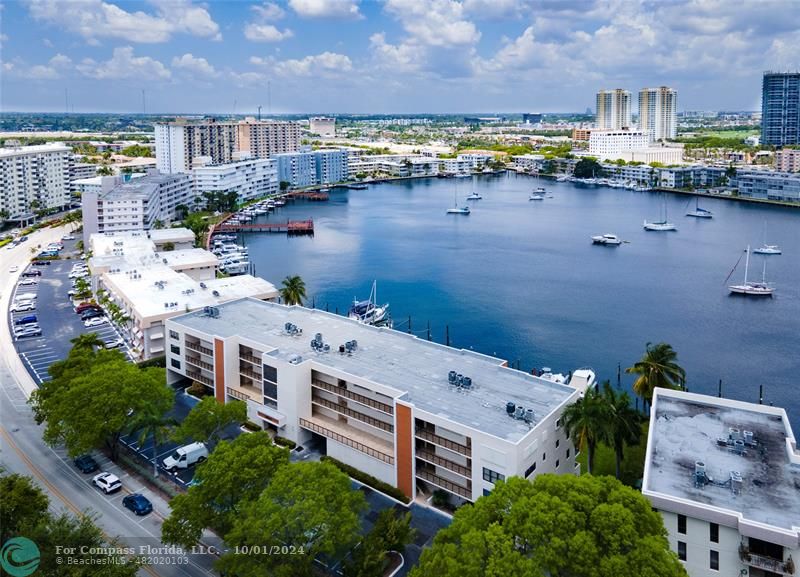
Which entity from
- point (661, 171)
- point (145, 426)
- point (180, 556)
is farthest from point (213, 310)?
point (661, 171)

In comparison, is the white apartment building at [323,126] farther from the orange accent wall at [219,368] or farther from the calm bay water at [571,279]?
the orange accent wall at [219,368]

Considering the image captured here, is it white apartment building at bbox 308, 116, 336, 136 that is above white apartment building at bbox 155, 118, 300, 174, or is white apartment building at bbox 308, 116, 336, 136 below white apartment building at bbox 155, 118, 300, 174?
above

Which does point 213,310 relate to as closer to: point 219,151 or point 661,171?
point 219,151

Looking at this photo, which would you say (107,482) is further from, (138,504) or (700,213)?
(700,213)

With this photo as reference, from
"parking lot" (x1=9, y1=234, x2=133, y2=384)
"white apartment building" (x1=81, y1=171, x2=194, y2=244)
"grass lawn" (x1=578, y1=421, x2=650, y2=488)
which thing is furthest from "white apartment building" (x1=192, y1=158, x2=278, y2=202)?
"grass lawn" (x1=578, y1=421, x2=650, y2=488)

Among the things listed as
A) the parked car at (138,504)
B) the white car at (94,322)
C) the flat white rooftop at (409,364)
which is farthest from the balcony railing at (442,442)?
the white car at (94,322)

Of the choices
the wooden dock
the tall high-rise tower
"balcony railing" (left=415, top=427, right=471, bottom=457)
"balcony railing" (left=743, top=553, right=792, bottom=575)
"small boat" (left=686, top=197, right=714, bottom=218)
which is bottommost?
"balcony railing" (left=743, top=553, right=792, bottom=575)

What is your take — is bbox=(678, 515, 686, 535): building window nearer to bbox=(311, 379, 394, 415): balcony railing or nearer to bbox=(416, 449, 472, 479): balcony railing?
bbox=(416, 449, 472, 479): balcony railing
